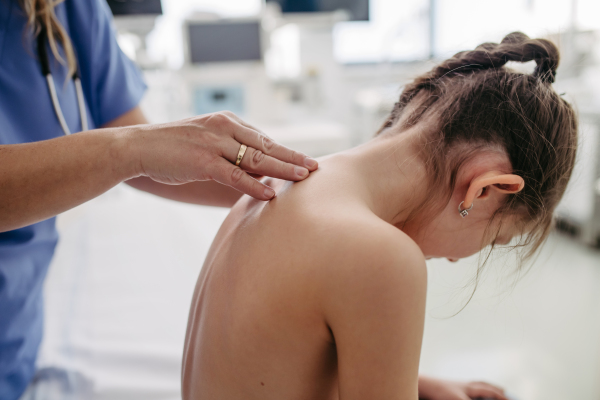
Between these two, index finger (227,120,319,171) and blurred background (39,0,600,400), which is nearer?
index finger (227,120,319,171)

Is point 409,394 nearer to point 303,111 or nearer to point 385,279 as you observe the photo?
point 385,279

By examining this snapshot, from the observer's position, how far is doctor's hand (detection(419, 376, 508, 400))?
867 mm

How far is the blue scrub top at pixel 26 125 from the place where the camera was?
82 cm

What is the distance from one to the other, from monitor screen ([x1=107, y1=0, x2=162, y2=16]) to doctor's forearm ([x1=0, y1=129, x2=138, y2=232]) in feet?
9.49

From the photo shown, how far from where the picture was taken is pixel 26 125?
860 millimetres

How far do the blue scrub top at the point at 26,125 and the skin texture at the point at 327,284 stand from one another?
0.38 metres

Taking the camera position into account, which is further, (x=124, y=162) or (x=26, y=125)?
(x=26, y=125)

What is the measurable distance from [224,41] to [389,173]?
3.00 meters

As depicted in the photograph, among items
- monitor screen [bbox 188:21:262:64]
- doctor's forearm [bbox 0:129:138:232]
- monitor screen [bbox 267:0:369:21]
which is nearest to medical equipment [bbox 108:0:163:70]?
monitor screen [bbox 188:21:262:64]

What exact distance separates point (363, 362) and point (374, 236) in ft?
0.50

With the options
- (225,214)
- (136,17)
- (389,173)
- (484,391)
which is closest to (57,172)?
(389,173)

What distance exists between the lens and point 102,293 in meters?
1.28

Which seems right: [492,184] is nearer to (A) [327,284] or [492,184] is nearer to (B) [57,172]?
(A) [327,284]

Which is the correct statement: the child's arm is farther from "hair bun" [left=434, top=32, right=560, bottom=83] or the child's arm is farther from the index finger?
"hair bun" [left=434, top=32, right=560, bottom=83]
